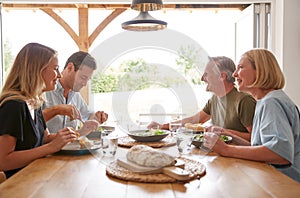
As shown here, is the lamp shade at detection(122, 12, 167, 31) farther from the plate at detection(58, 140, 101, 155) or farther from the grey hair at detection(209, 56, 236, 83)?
the plate at detection(58, 140, 101, 155)

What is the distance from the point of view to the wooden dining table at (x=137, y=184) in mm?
1110

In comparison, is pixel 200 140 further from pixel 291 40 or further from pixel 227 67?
pixel 291 40

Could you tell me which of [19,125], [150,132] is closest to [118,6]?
[150,132]

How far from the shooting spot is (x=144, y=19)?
244 cm

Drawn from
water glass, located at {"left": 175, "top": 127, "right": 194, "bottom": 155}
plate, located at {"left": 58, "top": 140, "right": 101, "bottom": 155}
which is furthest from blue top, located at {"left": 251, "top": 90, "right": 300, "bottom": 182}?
plate, located at {"left": 58, "top": 140, "right": 101, "bottom": 155}

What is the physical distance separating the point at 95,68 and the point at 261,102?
140 centimetres

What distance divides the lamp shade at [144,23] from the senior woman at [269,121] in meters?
0.79

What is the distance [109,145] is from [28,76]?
551mm

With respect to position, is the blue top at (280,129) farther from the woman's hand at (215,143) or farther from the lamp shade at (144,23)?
the lamp shade at (144,23)

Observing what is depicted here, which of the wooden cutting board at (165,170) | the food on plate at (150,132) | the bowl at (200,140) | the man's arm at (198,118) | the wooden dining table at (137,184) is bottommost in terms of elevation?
the wooden dining table at (137,184)

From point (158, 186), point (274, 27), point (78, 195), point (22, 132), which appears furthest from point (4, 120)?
point (274, 27)

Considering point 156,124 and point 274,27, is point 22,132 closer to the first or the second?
point 156,124

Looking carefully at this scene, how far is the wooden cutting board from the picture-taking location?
123cm

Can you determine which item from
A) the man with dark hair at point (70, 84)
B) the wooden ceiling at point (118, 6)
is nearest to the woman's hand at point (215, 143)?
the man with dark hair at point (70, 84)
